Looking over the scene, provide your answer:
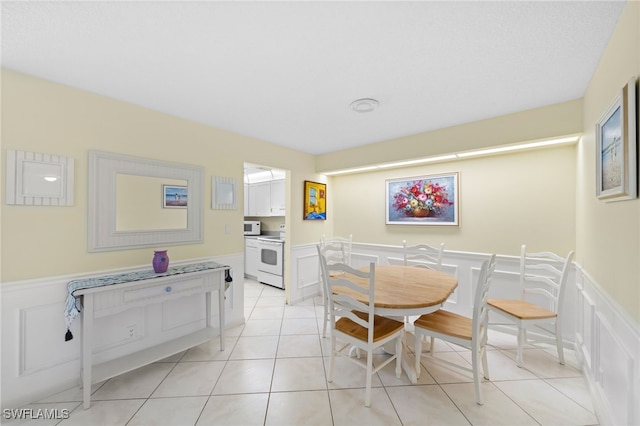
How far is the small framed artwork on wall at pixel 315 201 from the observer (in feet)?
13.1

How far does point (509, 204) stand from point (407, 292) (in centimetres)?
181

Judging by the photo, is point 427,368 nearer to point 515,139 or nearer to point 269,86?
point 515,139

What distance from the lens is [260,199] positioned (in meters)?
5.38

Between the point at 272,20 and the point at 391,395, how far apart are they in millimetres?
2534

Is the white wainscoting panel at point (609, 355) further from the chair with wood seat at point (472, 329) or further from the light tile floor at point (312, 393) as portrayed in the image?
the chair with wood seat at point (472, 329)

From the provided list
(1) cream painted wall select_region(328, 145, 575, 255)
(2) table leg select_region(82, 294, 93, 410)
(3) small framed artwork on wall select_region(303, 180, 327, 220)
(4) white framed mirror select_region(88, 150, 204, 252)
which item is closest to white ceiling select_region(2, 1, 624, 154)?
(4) white framed mirror select_region(88, 150, 204, 252)

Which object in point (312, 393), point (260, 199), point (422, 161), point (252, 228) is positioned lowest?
point (312, 393)

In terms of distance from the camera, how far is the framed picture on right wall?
114 centimetres

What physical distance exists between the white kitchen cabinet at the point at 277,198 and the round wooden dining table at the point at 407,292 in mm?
2719

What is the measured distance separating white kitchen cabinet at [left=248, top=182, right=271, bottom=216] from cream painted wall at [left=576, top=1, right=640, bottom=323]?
14.7 ft

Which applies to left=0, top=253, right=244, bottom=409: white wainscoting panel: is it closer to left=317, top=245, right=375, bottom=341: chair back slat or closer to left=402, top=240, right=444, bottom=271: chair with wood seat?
left=317, top=245, right=375, bottom=341: chair back slat

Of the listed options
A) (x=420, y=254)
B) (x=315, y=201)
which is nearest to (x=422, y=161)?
(x=420, y=254)

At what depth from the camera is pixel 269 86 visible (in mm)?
1953

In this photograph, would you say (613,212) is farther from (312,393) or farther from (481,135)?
(312,393)
